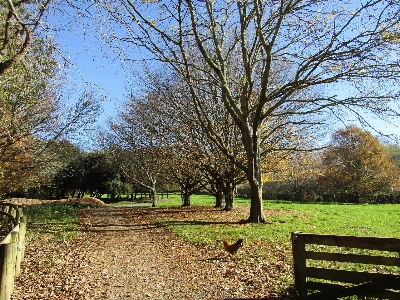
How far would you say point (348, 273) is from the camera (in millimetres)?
5617

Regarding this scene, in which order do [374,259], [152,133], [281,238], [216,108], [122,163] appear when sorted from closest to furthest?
1. [374,259]
2. [281,238]
3. [216,108]
4. [152,133]
5. [122,163]

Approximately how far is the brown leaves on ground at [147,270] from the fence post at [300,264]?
16.1 inches

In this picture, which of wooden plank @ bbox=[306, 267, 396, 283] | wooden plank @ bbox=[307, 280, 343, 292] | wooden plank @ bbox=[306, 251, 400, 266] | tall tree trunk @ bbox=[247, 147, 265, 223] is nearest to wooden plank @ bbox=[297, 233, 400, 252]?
wooden plank @ bbox=[306, 251, 400, 266]

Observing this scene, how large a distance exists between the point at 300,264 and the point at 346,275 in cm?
82

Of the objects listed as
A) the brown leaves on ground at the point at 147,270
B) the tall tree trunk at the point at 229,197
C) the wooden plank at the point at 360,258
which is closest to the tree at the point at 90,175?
the tall tree trunk at the point at 229,197

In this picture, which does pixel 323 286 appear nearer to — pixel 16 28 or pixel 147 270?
pixel 147 270

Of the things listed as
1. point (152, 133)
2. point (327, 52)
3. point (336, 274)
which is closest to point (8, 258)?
point (336, 274)

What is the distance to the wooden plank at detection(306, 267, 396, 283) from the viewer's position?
5.35 m

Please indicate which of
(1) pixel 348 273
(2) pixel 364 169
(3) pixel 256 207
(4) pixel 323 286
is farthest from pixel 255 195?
(2) pixel 364 169

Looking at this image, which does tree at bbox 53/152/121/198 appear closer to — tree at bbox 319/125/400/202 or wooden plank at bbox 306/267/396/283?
tree at bbox 319/125/400/202

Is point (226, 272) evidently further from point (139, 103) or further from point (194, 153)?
point (139, 103)

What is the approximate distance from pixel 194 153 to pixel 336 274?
1522 cm

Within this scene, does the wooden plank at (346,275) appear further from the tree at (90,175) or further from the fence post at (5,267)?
the tree at (90,175)

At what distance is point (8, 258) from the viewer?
5.35 metres
